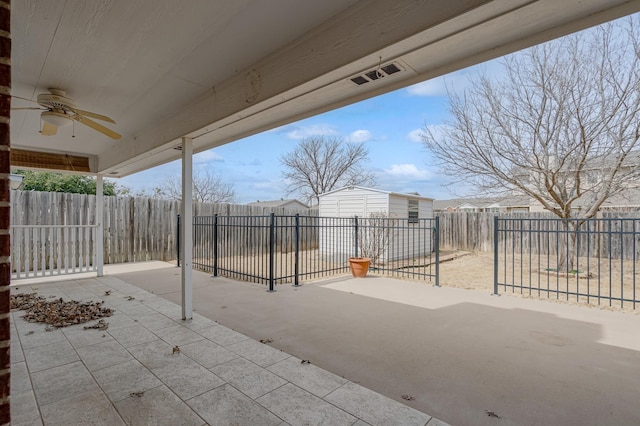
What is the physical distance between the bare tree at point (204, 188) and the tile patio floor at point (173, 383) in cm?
2124

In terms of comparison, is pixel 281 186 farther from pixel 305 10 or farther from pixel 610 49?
pixel 305 10

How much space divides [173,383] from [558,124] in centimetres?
828

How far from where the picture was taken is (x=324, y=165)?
21844 millimetres

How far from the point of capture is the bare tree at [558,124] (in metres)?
5.95

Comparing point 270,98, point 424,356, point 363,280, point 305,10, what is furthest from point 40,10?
point 363,280

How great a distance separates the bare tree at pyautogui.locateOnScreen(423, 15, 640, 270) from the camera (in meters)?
5.95

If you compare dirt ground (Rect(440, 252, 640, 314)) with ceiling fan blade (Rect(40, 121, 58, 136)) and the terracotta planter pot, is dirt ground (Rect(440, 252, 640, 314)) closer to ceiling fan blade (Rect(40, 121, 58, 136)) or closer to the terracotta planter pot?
the terracotta planter pot

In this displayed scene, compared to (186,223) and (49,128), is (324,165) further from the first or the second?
(49,128)

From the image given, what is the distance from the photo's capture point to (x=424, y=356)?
8.91ft

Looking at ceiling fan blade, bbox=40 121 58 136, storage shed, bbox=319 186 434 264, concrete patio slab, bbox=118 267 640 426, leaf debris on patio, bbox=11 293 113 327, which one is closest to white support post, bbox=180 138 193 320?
concrete patio slab, bbox=118 267 640 426

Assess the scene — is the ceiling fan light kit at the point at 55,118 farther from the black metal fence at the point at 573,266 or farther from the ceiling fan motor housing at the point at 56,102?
the black metal fence at the point at 573,266

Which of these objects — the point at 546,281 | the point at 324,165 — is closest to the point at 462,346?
the point at 546,281

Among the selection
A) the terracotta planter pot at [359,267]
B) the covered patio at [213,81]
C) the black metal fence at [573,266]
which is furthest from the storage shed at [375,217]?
the covered patio at [213,81]

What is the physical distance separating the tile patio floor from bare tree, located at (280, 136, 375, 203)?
61.9 feet
